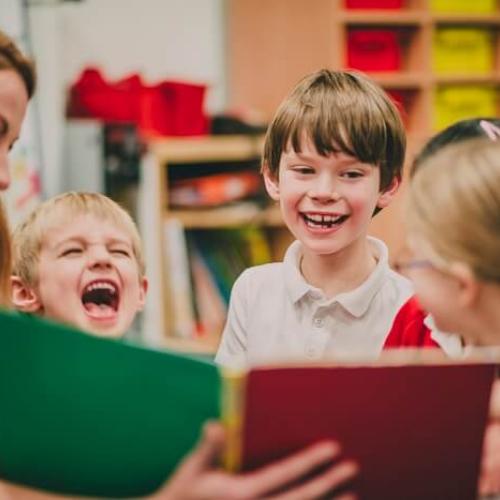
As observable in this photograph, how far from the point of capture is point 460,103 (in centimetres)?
410

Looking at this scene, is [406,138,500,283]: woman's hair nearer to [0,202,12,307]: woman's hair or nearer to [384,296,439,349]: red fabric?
[384,296,439,349]: red fabric

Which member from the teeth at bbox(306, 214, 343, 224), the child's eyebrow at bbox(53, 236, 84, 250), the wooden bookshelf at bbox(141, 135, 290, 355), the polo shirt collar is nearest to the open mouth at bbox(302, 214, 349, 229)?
the teeth at bbox(306, 214, 343, 224)

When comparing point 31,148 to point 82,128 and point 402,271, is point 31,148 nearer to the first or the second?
point 82,128

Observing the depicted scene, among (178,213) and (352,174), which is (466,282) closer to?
(352,174)

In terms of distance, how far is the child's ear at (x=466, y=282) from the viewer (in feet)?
3.13

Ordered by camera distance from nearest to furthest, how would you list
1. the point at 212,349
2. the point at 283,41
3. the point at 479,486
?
the point at 479,486
the point at 212,349
the point at 283,41

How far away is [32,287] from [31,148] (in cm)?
191

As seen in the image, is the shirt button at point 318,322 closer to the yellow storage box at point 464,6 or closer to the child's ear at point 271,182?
the child's ear at point 271,182

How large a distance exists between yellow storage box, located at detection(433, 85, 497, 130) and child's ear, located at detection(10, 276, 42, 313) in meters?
2.80

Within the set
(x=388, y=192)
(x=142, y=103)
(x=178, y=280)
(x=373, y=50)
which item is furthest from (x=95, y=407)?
(x=373, y=50)

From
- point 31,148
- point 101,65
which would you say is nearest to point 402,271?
point 31,148

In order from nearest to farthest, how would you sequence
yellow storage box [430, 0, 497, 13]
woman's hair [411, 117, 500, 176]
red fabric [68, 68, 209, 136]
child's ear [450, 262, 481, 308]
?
child's ear [450, 262, 481, 308] < woman's hair [411, 117, 500, 176] < red fabric [68, 68, 209, 136] < yellow storage box [430, 0, 497, 13]

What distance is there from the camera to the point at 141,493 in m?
0.94

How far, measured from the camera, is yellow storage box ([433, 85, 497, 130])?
4.07 meters
